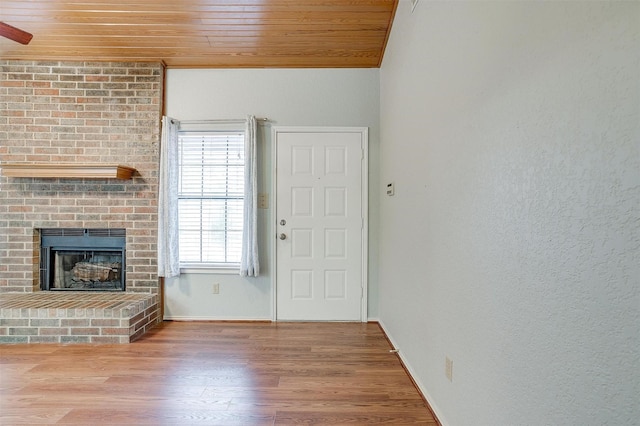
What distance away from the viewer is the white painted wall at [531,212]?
70 cm

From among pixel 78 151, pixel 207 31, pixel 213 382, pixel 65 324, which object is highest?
pixel 207 31

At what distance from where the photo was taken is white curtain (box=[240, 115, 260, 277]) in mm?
3213

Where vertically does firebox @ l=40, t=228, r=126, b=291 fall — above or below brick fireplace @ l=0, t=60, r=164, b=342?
below

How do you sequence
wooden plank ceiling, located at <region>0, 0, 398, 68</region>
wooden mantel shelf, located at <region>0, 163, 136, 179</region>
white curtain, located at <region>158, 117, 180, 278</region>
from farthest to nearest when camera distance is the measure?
white curtain, located at <region>158, 117, 180, 278</region> < wooden mantel shelf, located at <region>0, 163, 136, 179</region> < wooden plank ceiling, located at <region>0, 0, 398, 68</region>

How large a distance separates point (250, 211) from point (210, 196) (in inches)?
20.1

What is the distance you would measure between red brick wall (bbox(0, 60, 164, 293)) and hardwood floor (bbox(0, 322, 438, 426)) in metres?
0.97

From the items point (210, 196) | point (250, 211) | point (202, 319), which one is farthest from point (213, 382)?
point (210, 196)

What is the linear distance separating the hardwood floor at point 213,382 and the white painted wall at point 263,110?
0.44 meters

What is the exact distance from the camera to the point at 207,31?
279 centimetres

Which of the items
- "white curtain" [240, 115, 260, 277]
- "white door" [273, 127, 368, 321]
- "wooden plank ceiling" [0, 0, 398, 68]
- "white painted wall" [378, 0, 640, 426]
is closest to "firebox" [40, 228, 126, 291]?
"white curtain" [240, 115, 260, 277]

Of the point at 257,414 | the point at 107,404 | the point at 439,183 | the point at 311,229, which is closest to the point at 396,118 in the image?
the point at 439,183

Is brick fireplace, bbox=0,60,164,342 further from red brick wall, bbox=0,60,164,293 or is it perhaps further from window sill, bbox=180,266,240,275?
window sill, bbox=180,266,240,275

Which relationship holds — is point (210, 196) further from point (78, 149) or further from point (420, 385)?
point (420, 385)

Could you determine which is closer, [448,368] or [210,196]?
[448,368]
